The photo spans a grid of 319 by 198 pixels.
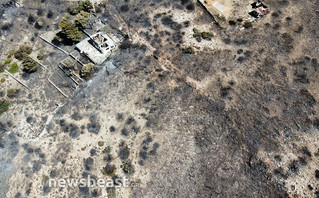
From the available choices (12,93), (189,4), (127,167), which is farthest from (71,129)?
(189,4)

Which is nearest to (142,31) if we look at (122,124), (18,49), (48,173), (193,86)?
(193,86)

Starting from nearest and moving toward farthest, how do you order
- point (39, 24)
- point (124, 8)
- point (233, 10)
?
point (233, 10), point (124, 8), point (39, 24)

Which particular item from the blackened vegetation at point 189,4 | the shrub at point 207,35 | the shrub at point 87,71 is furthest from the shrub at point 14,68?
the shrub at point 207,35

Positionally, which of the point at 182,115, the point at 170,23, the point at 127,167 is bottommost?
the point at 127,167

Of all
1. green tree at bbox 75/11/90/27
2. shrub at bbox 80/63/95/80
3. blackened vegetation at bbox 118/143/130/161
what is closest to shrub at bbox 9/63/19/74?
shrub at bbox 80/63/95/80

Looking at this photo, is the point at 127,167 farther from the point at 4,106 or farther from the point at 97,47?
the point at 4,106

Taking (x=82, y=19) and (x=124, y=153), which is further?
(x=82, y=19)
